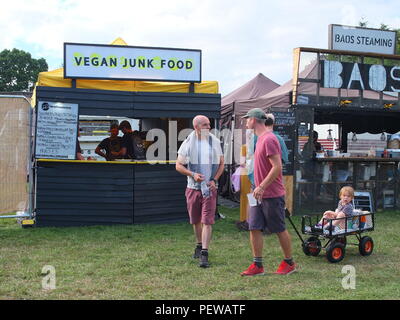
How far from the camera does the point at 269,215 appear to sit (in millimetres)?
5500

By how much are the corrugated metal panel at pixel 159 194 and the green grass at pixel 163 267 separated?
53 centimetres

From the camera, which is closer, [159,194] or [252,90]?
[159,194]

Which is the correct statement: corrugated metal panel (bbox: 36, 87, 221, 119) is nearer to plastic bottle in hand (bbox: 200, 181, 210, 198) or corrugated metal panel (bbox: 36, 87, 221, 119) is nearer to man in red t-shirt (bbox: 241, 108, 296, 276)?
plastic bottle in hand (bbox: 200, 181, 210, 198)

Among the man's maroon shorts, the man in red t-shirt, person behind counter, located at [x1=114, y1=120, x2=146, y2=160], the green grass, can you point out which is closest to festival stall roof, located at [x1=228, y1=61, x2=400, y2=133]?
person behind counter, located at [x1=114, y1=120, x2=146, y2=160]

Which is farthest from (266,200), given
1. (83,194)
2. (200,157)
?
(83,194)

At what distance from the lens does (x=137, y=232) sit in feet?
27.3

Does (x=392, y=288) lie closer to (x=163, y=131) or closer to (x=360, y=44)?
(x=163, y=131)

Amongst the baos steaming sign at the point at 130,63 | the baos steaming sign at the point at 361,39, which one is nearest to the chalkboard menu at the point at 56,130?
the baos steaming sign at the point at 130,63

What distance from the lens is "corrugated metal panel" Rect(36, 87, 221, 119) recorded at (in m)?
8.78

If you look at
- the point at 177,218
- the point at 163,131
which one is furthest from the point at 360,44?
the point at 177,218

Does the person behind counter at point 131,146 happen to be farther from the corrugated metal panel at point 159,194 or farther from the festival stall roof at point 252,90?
the festival stall roof at point 252,90

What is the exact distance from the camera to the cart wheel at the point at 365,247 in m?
6.77

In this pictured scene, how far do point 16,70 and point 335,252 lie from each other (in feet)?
189

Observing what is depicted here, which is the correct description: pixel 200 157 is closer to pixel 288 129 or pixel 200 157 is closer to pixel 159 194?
pixel 159 194
